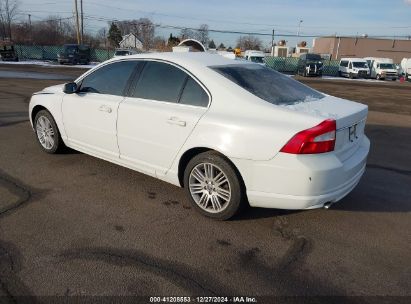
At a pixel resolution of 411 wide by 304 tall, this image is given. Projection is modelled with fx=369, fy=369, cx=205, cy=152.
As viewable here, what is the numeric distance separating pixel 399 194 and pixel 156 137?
305 cm

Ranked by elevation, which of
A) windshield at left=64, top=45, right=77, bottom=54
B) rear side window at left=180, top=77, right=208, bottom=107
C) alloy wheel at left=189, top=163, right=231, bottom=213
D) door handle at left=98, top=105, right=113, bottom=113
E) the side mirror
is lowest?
alloy wheel at left=189, top=163, right=231, bottom=213

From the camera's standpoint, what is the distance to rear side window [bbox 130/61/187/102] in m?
3.87

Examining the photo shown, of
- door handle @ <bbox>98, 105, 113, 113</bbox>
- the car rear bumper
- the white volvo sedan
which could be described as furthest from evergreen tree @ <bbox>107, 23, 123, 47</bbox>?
the car rear bumper

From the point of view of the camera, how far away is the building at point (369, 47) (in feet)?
216

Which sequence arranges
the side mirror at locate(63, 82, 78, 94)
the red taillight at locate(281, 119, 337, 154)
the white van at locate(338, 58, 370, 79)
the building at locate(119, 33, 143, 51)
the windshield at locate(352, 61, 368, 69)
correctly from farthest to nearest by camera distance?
1. the building at locate(119, 33, 143, 51)
2. the windshield at locate(352, 61, 368, 69)
3. the white van at locate(338, 58, 370, 79)
4. the side mirror at locate(63, 82, 78, 94)
5. the red taillight at locate(281, 119, 337, 154)

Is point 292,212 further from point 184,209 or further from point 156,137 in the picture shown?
point 156,137

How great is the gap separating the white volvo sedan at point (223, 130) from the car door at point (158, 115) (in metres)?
0.01

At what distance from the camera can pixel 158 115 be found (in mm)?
3857

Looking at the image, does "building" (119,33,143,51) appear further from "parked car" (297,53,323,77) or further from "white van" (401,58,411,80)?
"white van" (401,58,411,80)

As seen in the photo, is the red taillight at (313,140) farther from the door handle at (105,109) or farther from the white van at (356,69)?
the white van at (356,69)

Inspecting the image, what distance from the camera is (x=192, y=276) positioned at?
281 centimetres

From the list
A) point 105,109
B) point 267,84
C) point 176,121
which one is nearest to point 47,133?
point 105,109

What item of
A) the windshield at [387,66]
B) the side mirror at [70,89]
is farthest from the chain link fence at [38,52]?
the side mirror at [70,89]

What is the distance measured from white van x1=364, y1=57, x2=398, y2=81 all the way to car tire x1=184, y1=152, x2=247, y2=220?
121 feet
